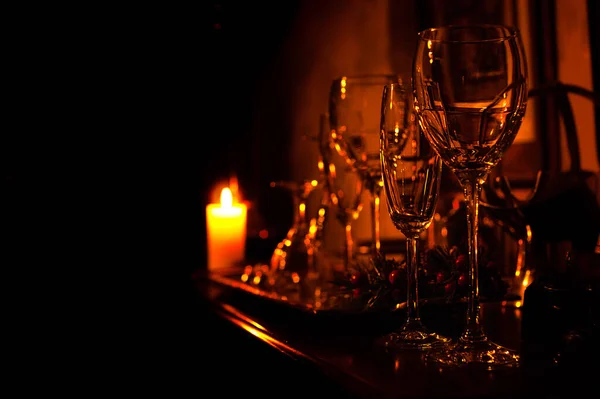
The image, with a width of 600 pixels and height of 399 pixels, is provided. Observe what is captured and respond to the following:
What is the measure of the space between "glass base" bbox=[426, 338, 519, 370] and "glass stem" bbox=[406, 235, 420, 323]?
0.24 feet

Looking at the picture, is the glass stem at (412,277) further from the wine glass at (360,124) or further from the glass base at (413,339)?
the wine glass at (360,124)

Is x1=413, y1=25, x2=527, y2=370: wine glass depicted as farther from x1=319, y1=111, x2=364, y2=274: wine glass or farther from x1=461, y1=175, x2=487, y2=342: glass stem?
x1=319, y1=111, x2=364, y2=274: wine glass

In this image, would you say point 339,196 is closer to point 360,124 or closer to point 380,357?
point 360,124

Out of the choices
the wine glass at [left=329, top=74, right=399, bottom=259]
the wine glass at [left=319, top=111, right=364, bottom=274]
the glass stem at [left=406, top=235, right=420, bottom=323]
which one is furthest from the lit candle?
the glass stem at [left=406, top=235, right=420, bottom=323]

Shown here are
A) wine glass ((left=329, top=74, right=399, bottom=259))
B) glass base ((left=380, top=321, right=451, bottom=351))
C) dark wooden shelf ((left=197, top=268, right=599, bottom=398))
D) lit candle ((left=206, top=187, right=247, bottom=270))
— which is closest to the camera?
dark wooden shelf ((left=197, top=268, right=599, bottom=398))

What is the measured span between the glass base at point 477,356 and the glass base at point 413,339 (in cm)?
4

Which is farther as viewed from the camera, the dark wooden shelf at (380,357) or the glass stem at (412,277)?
the glass stem at (412,277)

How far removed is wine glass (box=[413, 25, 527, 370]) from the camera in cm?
56

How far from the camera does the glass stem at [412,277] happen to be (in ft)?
2.08

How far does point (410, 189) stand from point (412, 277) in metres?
0.08

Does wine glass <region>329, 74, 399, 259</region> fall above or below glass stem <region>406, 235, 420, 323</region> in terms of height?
above

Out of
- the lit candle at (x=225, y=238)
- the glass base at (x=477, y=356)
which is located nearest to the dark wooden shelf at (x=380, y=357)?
the glass base at (x=477, y=356)

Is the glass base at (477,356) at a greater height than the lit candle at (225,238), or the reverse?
the lit candle at (225,238)

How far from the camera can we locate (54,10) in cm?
179
